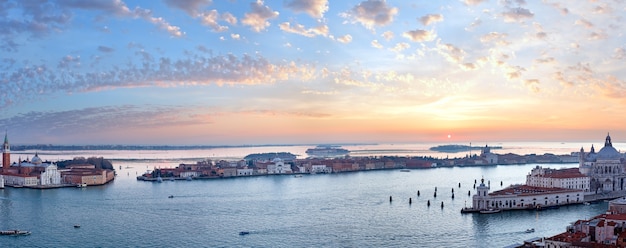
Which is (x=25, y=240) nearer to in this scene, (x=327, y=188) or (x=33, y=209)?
(x=33, y=209)

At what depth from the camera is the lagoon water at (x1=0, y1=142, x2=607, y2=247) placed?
15.5 meters

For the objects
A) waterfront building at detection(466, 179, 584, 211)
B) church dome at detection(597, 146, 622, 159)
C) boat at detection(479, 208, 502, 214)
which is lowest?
boat at detection(479, 208, 502, 214)

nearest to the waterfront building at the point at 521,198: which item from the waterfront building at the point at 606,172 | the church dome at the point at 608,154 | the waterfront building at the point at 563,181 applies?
the waterfront building at the point at 563,181

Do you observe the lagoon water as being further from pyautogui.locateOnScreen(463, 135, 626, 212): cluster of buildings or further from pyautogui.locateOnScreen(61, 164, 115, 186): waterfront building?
pyautogui.locateOnScreen(61, 164, 115, 186): waterfront building

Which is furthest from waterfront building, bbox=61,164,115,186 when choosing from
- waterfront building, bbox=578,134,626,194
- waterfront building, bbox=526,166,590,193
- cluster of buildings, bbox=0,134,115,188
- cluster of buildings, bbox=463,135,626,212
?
waterfront building, bbox=578,134,626,194

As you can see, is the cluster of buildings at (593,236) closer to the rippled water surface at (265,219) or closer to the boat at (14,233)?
the rippled water surface at (265,219)

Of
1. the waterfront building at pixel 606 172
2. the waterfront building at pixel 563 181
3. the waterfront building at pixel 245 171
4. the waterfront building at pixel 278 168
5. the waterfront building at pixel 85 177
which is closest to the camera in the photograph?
the waterfront building at pixel 563 181

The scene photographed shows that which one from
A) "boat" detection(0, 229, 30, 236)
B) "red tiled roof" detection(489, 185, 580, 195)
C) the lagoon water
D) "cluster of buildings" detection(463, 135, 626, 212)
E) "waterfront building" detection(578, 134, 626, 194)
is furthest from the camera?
"waterfront building" detection(578, 134, 626, 194)

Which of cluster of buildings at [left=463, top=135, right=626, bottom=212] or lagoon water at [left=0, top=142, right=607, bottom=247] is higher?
cluster of buildings at [left=463, top=135, right=626, bottom=212]

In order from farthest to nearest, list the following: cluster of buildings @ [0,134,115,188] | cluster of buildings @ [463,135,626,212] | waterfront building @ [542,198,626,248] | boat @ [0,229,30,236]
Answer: cluster of buildings @ [0,134,115,188] < cluster of buildings @ [463,135,626,212] < boat @ [0,229,30,236] < waterfront building @ [542,198,626,248]

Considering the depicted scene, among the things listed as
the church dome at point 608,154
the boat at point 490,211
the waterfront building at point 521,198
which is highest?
the church dome at point 608,154

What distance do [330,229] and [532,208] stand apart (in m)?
9.75

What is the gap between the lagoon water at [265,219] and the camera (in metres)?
15.5

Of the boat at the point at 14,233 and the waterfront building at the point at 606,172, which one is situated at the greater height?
the waterfront building at the point at 606,172
